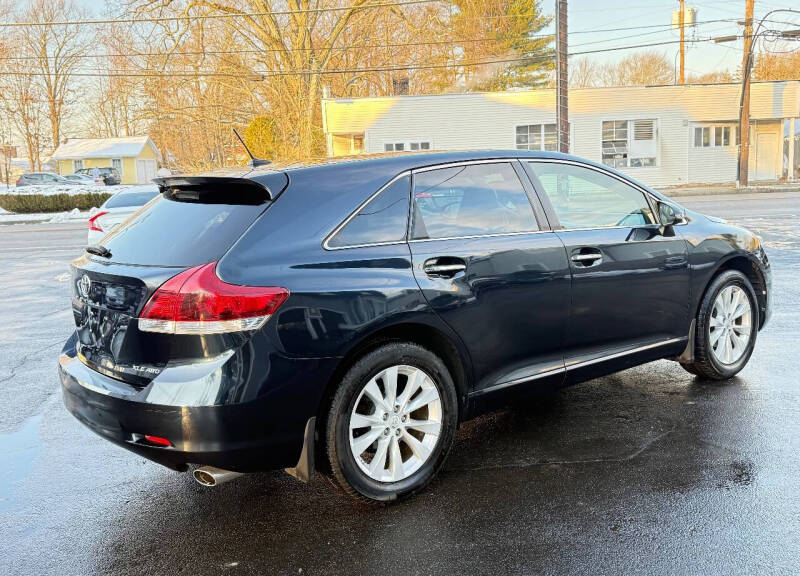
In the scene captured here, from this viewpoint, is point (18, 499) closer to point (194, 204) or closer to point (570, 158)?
point (194, 204)

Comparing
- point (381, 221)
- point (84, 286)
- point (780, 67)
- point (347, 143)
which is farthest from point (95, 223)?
point (780, 67)

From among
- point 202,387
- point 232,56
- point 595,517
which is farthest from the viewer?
point 232,56

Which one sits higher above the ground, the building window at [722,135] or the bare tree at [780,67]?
the bare tree at [780,67]

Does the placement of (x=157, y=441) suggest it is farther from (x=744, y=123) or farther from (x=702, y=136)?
(x=702, y=136)

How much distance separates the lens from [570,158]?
4598 millimetres

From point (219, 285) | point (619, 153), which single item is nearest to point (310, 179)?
point (219, 285)

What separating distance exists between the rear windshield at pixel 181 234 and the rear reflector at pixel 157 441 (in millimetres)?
749

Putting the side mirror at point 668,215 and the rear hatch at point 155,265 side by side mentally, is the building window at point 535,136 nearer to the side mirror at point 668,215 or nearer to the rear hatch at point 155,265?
the side mirror at point 668,215

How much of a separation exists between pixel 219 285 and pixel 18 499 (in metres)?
1.74

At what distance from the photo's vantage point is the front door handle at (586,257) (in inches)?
169

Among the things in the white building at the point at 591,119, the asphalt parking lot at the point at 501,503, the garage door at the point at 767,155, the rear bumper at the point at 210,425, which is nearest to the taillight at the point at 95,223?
the asphalt parking lot at the point at 501,503

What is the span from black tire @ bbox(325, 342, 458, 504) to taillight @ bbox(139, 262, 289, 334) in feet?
1.76

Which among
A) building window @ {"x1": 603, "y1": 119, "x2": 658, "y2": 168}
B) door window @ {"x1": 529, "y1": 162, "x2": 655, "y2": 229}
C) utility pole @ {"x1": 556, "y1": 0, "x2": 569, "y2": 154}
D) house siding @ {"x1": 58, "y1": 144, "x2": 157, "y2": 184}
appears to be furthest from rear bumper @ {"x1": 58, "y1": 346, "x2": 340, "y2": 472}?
house siding @ {"x1": 58, "y1": 144, "x2": 157, "y2": 184}

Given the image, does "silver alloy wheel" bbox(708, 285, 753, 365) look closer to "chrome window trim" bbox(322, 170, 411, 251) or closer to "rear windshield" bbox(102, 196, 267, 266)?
"chrome window trim" bbox(322, 170, 411, 251)
